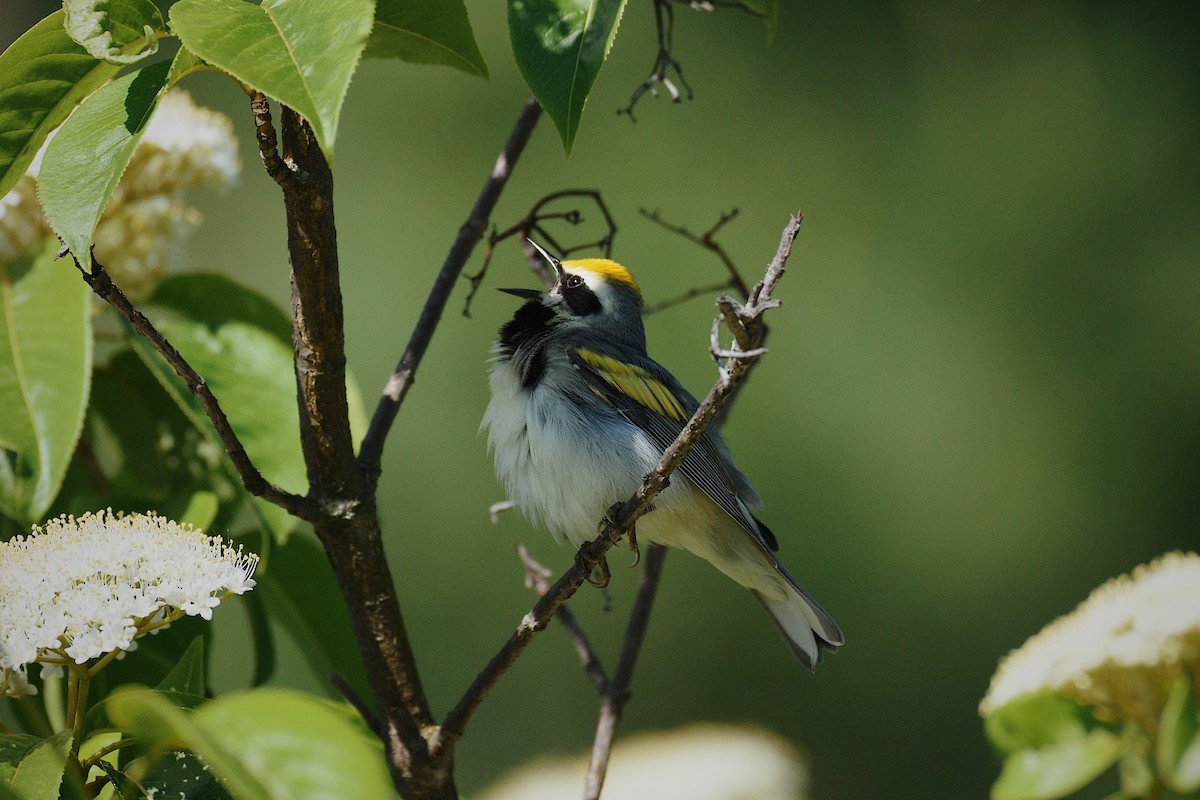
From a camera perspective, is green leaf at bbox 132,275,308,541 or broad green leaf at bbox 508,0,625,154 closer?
broad green leaf at bbox 508,0,625,154

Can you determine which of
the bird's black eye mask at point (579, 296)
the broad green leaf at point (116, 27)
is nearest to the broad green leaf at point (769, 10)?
the broad green leaf at point (116, 27)

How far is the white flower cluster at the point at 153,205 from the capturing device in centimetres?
194

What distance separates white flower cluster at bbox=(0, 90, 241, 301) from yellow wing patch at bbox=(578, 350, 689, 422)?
2.55 feet

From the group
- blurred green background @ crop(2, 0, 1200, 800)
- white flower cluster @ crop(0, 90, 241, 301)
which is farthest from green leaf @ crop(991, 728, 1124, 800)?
blurred green background @ crop(2, 0, 1200, 800)

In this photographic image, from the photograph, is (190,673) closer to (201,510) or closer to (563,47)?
(201,510)

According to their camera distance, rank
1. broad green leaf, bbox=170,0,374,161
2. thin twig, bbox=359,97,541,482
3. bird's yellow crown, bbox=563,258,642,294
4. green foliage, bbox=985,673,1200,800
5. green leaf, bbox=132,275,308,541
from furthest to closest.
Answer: bird's yellow crown, bbox=563,258,642,294, green leaf, bbox=132,275,308,541, thin twig, bbox=359,97,541,482, green foliage, bbox=985,673,1200,800, broad green leaf, bbox=170,0,374,161

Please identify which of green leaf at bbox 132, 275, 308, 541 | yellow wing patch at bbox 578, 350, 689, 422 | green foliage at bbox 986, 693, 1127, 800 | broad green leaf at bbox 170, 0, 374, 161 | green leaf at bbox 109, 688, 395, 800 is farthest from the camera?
yellow wing patch at bbox 578, 350, 689, 422

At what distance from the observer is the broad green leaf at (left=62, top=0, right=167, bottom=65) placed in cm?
111

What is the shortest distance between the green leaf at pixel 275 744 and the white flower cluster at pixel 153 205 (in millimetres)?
1291

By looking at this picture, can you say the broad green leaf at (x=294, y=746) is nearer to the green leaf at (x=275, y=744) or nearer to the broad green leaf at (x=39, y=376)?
the green leaf at (x=275, y=744)

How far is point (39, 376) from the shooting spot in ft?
5.63

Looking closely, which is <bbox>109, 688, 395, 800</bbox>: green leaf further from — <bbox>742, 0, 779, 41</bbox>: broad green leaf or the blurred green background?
the blurred green background

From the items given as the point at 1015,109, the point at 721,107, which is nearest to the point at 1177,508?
the point at 1015,109

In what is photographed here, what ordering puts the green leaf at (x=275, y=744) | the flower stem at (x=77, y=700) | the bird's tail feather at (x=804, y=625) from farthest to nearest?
the bird's tail feather at (x=804, y=625) → the flower stem at (x=77, y=700) → the green leaf at (x=275, y=744)
